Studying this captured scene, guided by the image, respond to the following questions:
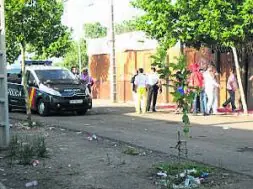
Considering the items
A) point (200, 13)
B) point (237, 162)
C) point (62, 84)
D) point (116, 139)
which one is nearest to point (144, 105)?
point (62, 84)

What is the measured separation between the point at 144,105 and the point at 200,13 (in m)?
4.43

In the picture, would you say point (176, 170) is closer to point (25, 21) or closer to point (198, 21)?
point (25, 21)

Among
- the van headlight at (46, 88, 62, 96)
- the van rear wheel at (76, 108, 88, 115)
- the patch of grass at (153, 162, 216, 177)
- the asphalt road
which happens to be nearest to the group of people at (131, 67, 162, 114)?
the asphalt road

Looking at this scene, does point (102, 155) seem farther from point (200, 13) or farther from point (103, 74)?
point (103, 74)

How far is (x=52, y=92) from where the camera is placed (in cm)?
1880

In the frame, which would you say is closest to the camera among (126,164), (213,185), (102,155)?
(213,185)

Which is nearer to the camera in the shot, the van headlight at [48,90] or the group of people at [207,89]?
the group of people at [207,89]

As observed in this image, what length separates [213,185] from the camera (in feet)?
23.8

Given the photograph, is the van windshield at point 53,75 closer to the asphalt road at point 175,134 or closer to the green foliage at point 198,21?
the asphalt road at point 175,134

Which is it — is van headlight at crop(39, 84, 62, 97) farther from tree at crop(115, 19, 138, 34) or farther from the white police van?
tree at crop(115, 19, 138, 34)

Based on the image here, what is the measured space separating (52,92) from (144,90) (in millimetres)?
3482

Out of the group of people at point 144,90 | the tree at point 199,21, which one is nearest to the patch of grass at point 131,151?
the tree at point 199,21

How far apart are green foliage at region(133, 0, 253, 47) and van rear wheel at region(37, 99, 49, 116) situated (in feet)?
14.5

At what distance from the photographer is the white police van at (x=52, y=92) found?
18.8 m
